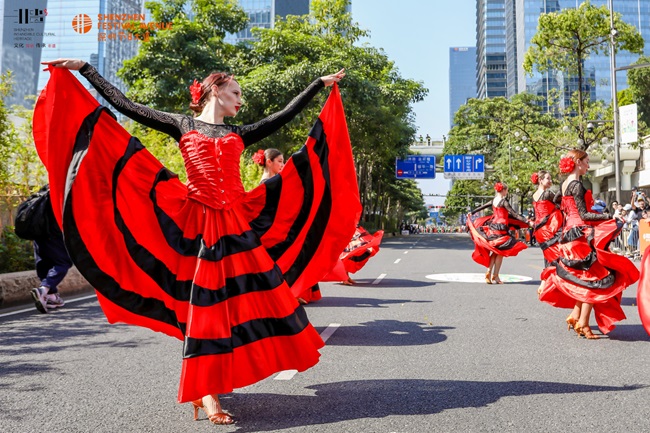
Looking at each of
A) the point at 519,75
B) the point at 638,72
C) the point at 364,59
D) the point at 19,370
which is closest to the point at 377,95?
the point at 364,59

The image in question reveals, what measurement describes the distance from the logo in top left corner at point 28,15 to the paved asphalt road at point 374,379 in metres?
180

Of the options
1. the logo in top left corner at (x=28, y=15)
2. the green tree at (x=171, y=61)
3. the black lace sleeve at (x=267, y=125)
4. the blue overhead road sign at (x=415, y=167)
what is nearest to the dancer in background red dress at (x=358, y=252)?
the black lace sleeve at (x=267, y=125)

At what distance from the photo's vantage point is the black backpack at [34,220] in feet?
27.2

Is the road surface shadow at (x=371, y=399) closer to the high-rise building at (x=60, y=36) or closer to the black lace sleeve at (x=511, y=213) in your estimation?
the black lace sleeve at (x=511, y=213)

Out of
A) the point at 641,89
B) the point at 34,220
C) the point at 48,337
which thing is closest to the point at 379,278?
the point at 34,220

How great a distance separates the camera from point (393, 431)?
3617 millimetres

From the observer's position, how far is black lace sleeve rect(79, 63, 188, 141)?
4.03 meters

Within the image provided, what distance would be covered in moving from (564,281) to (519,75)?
6475 inches

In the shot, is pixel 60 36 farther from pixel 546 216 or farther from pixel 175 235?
pixel 175 235

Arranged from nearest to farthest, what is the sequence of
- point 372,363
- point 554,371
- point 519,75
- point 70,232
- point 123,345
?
point 70,232 → point 554,371 → point 372,363 → point 123,345 → point 519,75

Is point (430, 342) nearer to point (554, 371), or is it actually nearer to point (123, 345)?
point (554, 371)

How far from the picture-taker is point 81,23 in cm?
16912

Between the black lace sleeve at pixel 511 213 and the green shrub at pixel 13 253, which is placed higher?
the black lace sleeve at pixel 511 213

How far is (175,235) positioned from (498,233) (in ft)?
30.0
